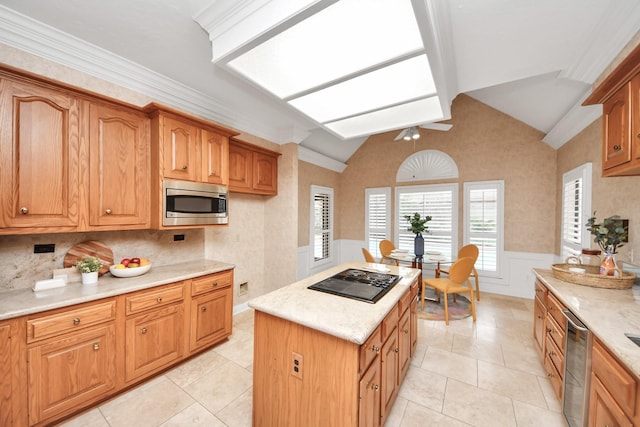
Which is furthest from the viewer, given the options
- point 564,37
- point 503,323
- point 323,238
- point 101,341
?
point 323,238

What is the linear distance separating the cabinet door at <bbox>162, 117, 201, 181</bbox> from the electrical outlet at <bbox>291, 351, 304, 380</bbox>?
79.5 inches

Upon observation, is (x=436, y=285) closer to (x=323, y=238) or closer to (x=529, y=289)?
(x=529, y=289)

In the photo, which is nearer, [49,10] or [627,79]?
[627,79]

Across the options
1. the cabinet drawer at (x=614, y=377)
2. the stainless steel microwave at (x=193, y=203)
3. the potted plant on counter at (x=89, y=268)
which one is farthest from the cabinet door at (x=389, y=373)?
the potted plant on counter at (x=89, y=268)

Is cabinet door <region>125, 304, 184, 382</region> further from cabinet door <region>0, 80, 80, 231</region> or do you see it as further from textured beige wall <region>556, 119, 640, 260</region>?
textured beige wall <region>556, 119, 640, 260</region>

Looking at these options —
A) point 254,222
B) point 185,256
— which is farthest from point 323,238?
point 185,256

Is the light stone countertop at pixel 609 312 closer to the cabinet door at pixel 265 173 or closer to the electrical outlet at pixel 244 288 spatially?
the cabinet door at pixel 265 173

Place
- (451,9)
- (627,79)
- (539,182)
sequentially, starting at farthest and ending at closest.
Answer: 1. (539,182)
2. (451,9)
3. (627,79)

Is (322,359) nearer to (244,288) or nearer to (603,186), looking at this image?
(244,288)

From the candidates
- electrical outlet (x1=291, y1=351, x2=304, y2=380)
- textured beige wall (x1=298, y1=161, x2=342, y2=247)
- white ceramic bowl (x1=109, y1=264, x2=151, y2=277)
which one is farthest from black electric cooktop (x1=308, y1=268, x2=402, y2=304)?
textured beige wall (x1=298, y1=161, x2=342, y2=247)

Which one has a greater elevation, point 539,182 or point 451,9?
point 451,9

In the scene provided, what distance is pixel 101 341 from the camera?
1753 millimetres

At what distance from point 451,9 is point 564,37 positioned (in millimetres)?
1088

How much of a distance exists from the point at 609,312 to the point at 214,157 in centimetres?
344
